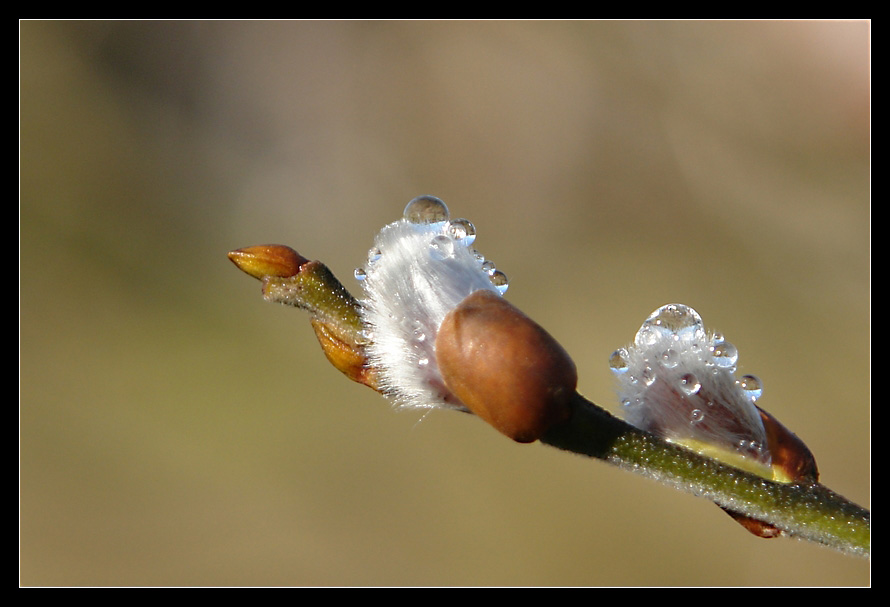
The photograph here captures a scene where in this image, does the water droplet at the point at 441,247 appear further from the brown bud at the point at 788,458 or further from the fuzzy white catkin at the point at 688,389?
the brown bud at the point at 788,458

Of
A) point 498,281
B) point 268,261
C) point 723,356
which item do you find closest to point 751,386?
point 723,356

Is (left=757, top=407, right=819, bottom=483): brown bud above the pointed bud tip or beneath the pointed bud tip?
above

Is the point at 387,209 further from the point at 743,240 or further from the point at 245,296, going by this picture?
the point at 743,240

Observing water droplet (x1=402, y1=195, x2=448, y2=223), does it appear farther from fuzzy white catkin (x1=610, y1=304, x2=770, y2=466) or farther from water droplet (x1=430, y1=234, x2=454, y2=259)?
fuzzy white catkin (x1=610, y1=304, x2=770, y2=466)

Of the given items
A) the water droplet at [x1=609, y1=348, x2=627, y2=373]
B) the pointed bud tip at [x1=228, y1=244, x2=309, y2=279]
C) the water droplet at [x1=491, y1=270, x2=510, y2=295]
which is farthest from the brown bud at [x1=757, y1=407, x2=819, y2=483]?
the pointed bud tip at [x1=228, y1=244, x2=309, y2=279]

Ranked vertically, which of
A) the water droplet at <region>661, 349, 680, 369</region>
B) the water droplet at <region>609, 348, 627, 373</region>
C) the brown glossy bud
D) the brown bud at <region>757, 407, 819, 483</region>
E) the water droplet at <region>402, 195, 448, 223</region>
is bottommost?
the brown glossy bud

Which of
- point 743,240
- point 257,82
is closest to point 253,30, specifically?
point 257,82

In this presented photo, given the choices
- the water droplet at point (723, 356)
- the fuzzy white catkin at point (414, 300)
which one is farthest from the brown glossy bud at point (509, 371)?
the water droplet at point (723, 356)
